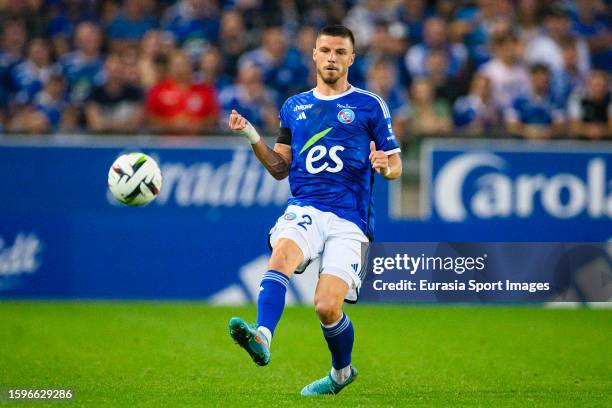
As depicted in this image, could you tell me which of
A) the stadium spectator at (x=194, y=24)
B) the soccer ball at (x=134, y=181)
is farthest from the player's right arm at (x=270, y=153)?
the stadium spectator at (x=194, y=24)

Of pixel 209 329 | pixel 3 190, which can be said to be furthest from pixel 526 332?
pixel 3 190

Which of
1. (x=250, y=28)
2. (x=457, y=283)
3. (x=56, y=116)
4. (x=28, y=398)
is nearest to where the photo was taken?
(x=28, y=398)

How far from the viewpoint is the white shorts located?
660cm

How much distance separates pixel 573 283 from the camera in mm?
8156

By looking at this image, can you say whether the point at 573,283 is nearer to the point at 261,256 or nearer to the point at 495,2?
the point at 261,256

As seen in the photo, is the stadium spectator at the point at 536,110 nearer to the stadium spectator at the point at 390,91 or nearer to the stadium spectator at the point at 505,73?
the stadium spectator at the point at 505,73

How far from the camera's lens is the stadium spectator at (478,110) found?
1415cm

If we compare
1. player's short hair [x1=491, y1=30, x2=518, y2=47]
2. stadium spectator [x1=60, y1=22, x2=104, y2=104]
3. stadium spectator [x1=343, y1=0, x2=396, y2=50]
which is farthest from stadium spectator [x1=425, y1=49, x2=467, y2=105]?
stadium spectator [x1=60, y1=22, x2=104, y2=104]

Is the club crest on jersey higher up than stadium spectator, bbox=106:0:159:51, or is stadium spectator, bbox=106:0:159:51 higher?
the club crest on jersey

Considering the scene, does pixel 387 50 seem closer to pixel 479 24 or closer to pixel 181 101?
pixel 479 24

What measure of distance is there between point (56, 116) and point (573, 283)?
27.1 feet

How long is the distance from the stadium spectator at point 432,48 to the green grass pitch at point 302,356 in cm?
391

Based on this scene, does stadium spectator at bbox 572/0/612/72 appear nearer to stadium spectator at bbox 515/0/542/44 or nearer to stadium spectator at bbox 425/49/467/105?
stadium spectator at bbox 515/0/542/44

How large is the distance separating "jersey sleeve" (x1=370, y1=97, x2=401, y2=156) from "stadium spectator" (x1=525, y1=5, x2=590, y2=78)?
870cm
